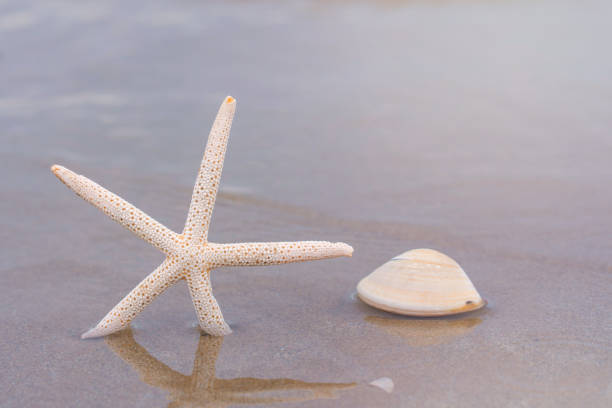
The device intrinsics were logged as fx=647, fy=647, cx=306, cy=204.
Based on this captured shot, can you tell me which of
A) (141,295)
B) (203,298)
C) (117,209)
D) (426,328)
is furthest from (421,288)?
(117,209)

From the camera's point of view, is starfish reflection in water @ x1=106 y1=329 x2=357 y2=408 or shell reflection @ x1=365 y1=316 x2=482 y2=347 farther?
shell reflection @ x1=365 y1=316 x2=482 y2=347

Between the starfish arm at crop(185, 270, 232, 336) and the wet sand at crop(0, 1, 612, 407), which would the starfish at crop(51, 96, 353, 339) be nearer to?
the starfish arm at crop(185, 270, 232, 336)

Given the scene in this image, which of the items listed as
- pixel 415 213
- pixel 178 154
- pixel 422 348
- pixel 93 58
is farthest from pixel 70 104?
pixel 422 348

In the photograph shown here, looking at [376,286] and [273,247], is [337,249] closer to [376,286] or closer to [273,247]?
[273,247]

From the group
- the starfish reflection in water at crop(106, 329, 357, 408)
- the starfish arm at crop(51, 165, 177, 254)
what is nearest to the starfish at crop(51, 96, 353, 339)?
the starfish arm at crop(51, 165, 177, 254)

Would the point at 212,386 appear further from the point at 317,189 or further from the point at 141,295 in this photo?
the point at 317,189

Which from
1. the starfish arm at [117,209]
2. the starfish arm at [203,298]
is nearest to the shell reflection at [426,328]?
the starfish arm at [203,298]

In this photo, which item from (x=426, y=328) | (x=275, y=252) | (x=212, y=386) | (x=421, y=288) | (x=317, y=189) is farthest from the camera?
(x=317, y=189)
